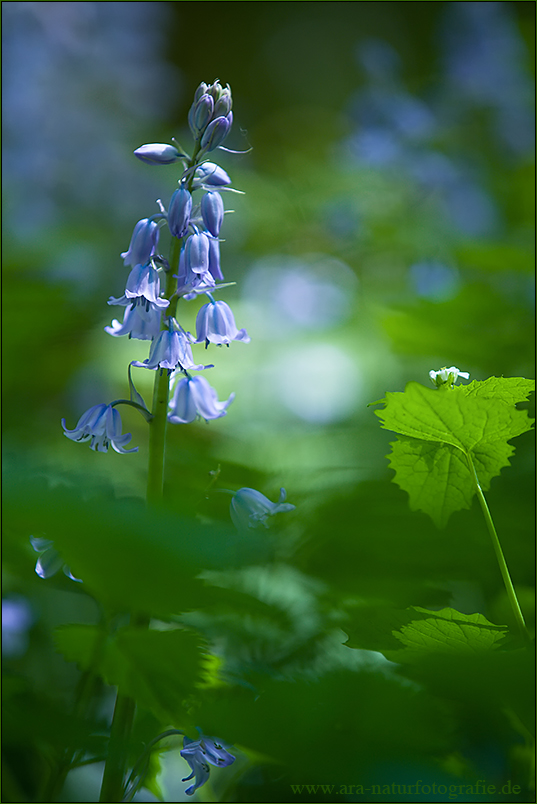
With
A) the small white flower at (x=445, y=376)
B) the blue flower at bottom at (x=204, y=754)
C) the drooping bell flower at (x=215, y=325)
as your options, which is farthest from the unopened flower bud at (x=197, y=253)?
the blue flower at bottom at (x=204, y=754)

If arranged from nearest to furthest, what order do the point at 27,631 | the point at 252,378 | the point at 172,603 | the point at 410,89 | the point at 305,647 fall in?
the point at 172,603 → the point at 305,647 → the point at 27,631 → the point at 252,378 → the point at 410,89

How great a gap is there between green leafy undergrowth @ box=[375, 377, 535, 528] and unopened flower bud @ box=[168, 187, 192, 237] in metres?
0.39

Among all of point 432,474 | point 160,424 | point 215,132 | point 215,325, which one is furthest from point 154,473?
point 215,132

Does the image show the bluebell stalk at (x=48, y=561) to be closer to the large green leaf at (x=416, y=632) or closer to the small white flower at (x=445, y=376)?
the large green leaf at (x=416, y=632)

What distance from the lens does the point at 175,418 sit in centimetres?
89

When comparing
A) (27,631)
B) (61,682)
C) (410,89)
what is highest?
(410,89)

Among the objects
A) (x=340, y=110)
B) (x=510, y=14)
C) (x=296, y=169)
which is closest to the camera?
(x=510, y=14)

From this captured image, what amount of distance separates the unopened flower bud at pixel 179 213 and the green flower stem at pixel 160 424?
2 centimetres

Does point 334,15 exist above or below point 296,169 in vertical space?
above

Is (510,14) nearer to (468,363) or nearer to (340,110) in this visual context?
(340,110)

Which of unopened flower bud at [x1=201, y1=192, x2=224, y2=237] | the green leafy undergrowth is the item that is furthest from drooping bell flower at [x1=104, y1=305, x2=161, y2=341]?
the green leafy undergrowth

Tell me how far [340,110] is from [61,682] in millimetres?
5029

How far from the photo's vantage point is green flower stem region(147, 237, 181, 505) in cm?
78

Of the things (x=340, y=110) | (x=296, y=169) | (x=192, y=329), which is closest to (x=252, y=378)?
(x=192, y=329)
